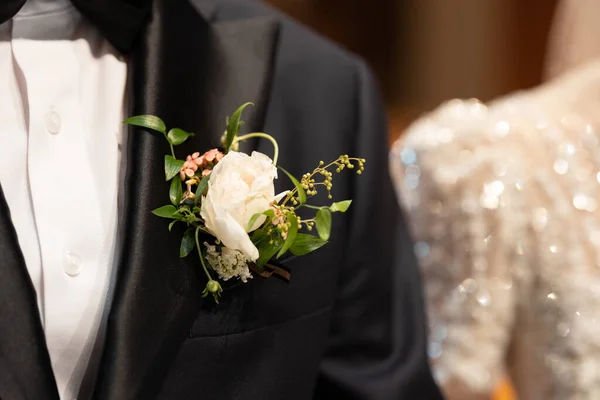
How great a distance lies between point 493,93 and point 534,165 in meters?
1.03

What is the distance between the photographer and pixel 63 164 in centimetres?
64

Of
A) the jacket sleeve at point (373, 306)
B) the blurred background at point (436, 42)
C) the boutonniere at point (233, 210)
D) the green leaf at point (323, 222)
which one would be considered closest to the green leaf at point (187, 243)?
the boutonniere at point (233, 210)

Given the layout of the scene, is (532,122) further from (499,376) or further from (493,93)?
(493,93)

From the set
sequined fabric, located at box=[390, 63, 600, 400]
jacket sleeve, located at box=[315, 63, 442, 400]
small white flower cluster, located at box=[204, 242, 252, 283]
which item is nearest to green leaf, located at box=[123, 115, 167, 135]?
small white flower cluster, located at box=[204, 242, 252, 283]

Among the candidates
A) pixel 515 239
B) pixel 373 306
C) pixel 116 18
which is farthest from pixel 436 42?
pixel 116 18

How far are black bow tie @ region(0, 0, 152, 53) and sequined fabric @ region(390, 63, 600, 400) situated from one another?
0.49 metres

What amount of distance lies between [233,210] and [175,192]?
0.26 ft

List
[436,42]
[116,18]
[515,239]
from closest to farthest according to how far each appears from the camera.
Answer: [116,18] → [515,239] → [436,42]

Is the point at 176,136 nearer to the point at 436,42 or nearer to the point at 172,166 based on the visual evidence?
the point at 172,166

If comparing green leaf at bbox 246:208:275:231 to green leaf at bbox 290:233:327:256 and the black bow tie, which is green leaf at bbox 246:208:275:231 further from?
the black bow tie

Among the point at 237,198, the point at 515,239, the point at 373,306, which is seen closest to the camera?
the point at 237,198

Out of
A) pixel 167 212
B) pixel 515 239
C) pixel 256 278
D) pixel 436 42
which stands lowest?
pixel 436 42

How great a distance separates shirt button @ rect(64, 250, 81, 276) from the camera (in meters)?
0.62

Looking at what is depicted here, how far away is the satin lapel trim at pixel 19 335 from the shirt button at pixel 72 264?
42mm
